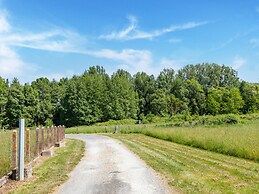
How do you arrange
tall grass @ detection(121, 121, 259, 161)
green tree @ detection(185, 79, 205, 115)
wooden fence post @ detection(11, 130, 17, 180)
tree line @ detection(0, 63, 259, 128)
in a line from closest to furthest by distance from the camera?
wooden fence post @ detection(11, 130, 17, 180) < tall grass @ detection(121, 121, 259, 161) < tree line @ detection(0, 63, 259, 128) < green tree @ detection(185, 79, 205, 115)

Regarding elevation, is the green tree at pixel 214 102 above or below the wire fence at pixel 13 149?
above

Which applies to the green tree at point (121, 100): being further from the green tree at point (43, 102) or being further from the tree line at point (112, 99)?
the green tree at point (43, 102)

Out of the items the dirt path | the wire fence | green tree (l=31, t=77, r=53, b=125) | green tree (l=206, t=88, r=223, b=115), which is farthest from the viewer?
green tree (l=206, t=88, r=223, b=115)

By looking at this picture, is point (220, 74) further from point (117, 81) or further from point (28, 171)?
point (28, 171)

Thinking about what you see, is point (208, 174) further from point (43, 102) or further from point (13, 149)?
point (43, 102)

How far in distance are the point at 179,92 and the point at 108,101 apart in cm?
2054

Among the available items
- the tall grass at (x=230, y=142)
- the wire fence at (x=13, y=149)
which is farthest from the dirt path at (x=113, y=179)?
the tall grass at (x=230, y=142)

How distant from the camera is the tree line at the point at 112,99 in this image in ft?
231

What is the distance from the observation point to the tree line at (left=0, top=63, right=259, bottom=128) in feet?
231

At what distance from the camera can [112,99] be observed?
7825 centimetres

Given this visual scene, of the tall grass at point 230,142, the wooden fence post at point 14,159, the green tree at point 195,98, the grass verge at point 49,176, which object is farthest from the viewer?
the green tree at point 195,98

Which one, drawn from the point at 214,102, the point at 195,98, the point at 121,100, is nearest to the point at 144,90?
the point at 121,100

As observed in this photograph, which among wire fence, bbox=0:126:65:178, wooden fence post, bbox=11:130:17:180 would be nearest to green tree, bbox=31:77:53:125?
wire fence, bbox=0:126:65:178

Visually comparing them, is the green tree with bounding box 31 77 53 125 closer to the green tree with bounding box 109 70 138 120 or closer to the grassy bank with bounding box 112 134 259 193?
the green tree with bounding box 109 70 138 120
